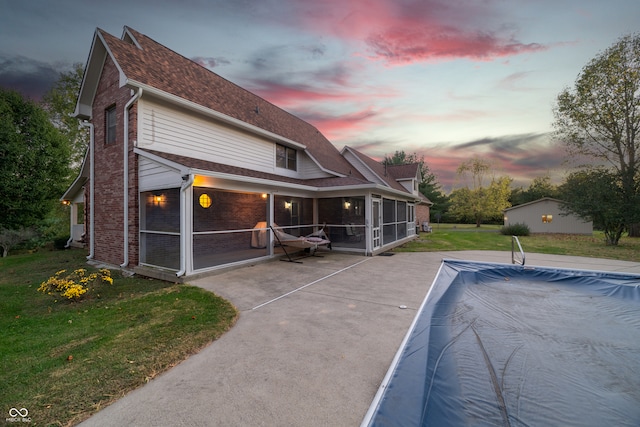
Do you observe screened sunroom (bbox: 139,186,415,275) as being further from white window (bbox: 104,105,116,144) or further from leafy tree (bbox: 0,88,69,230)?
leafy tree (bbox: 0,88,69,230)

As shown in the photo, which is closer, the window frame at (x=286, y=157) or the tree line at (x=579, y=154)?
the window frame at (x=286, y=157)

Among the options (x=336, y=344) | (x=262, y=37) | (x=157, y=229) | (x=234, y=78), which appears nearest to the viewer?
(x=336, y=344)

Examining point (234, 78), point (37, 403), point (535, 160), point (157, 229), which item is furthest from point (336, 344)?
point (535, 160)

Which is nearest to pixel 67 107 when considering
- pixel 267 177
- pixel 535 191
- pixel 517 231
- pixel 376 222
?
pixel 267 177

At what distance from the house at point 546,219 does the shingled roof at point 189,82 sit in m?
21.2

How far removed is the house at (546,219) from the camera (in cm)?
2208

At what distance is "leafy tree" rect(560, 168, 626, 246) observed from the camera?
1409cm

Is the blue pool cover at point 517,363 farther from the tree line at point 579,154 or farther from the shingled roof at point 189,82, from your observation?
the tree line at point 579,154

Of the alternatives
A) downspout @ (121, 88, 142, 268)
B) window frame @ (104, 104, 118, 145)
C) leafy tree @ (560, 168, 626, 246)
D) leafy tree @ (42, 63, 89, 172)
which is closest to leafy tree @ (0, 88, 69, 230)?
leafy tree @ (42, 63, 89, 172)

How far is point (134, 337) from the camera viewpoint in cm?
339

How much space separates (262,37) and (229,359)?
12.0m

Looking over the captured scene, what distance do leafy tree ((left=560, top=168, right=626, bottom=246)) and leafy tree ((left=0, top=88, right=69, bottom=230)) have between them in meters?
31.1

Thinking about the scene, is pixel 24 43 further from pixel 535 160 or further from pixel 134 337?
pixel 535 160

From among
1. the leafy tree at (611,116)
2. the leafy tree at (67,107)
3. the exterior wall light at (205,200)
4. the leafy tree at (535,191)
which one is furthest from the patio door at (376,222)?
the leafy tree at (535,191)
